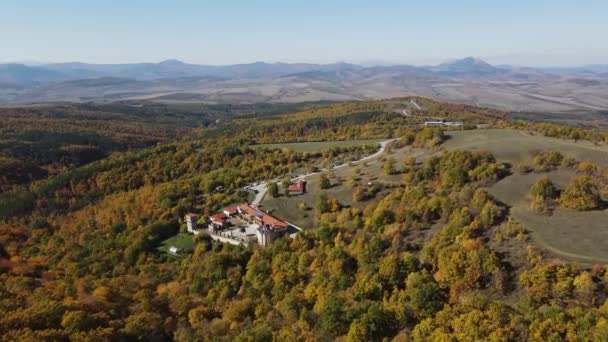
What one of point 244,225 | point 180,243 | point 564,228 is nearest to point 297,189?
point 244,225

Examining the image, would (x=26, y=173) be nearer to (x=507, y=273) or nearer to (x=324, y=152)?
(x=324, y=152)

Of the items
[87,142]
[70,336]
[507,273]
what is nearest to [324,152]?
[507,273]

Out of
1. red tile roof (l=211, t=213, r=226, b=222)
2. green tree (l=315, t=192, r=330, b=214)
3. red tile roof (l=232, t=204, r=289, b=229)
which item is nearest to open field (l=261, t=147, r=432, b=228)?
Answer: green tree (l=315, t=192, r=330, b=214)

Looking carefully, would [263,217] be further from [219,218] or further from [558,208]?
[558,208]

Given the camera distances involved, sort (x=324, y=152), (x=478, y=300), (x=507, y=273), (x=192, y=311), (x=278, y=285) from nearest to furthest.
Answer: (x=478, y=300) → (x=507, y=273) → (x=192, y=311) → (x=278, y=285) → (x=324, y=152)

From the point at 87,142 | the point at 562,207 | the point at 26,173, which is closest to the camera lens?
the point at 562,207

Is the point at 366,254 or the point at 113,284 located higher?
the point at 366,254

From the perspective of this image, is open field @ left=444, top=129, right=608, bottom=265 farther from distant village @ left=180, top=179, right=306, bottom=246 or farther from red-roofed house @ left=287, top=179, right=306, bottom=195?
red-roofed house @ left=287, top=179, right=306, bottom=195
